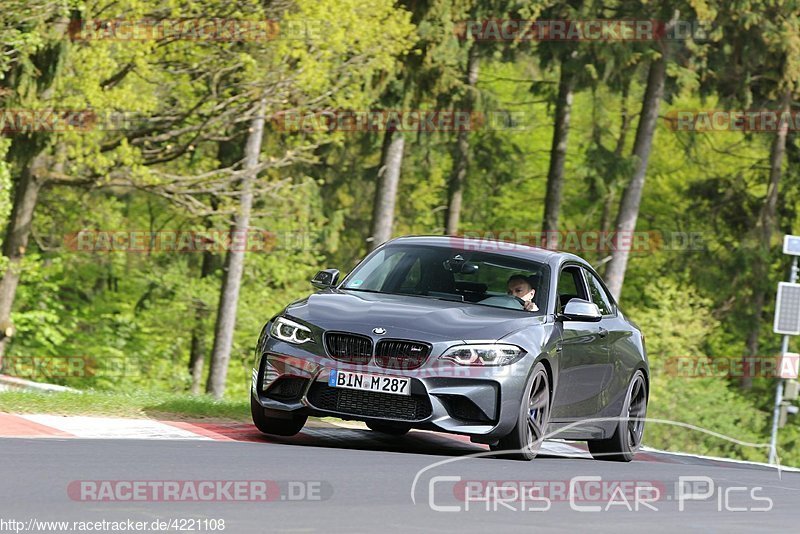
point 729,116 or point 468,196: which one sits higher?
point 729,116

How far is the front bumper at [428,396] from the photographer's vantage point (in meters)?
10.5

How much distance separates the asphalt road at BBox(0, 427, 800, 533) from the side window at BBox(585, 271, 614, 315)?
6.49 feet

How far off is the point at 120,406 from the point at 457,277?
315 centimetres

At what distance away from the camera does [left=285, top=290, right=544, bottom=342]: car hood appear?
418 inches

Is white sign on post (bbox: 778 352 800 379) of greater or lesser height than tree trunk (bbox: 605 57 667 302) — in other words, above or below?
below

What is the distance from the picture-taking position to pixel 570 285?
13.3 metres

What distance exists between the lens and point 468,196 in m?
48.8

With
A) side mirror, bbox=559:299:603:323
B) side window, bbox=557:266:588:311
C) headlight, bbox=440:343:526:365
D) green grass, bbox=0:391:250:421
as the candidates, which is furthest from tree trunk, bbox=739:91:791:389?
headlight, bbox=440:343:526:365

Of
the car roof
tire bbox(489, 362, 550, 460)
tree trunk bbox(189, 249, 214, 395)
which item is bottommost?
tree trunk bbox(189, 249, 214, 395)

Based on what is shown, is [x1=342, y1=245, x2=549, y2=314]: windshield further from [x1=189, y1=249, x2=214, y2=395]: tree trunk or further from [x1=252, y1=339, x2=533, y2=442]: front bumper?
[x1=189, y1=249, x2=214, y2=395]: tree trunk

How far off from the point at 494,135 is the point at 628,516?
3540cm

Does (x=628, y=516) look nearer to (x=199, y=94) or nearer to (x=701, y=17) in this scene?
(x=199, y=94)

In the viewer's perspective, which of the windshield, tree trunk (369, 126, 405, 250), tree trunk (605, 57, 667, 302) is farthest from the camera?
tree trunk (605, 57, 667, 302)

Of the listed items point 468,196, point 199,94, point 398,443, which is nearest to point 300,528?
point 398,443
